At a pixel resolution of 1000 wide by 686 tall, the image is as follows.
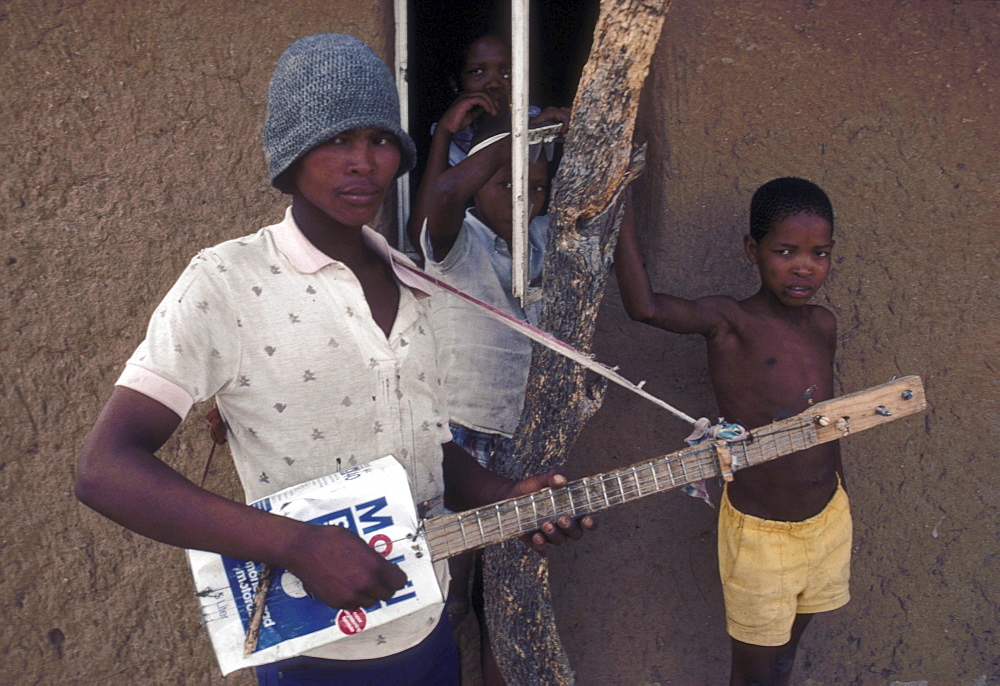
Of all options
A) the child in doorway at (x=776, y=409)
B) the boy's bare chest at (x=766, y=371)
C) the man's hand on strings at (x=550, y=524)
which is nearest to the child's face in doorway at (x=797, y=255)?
the child in doorway at (x=776, y=409)

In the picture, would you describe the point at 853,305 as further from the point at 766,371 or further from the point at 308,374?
the point at 308,374

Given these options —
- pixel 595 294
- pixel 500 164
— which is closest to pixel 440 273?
pixel 500 164

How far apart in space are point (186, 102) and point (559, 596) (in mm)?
1933

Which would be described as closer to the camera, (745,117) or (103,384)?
(103,384)

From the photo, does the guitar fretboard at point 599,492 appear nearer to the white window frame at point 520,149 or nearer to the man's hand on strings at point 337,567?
the man's hand on strings at point 337,567

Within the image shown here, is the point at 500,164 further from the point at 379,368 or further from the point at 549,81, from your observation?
the point at 549,81

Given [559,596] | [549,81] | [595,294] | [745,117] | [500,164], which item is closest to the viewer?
[595,294]

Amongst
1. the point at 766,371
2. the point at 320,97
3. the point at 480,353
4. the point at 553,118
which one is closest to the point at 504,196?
the point at 553,118

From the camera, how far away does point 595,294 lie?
78.1 inches

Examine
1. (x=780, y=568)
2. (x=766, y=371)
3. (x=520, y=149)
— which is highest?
(x=520, y=149)

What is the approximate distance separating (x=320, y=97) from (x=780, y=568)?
1793mm

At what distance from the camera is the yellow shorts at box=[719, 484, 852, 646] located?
2.25m

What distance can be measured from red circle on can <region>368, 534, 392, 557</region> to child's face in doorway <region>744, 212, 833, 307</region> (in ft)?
4.62

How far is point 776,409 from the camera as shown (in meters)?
2.21
